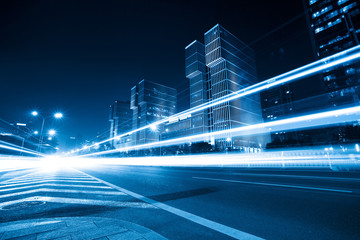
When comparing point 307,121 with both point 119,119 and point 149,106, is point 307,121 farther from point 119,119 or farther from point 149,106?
point 119,119

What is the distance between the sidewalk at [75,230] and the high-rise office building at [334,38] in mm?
81368

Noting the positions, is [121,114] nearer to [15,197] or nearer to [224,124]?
[224,124]

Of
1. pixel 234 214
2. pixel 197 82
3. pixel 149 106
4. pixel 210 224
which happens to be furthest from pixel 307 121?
pixel 149 106

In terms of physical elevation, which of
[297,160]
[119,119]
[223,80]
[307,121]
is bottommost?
[297,160]

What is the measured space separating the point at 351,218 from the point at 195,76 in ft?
328

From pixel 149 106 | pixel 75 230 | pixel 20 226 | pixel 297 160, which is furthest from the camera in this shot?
pixel 149 106

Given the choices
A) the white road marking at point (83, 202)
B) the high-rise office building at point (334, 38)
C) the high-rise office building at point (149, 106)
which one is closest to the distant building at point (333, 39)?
the high-rise office building at point (334, 38)

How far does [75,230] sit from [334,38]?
311 feet

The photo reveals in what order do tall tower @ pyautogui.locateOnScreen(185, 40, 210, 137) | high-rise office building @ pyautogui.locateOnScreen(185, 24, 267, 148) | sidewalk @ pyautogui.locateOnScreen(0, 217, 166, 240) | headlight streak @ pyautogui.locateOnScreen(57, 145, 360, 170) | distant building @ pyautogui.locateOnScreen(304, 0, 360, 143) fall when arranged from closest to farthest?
sidewalk @ pyautogui.locateOnScreen(0, 217, 166, 240) → headlight streak @ pyautogui.locateOnScreen(57, 145, 360, 170) → distant building @ pyautogui.locateOnScreen(304, 0, 360, 143) → high-rise office building @ pyautogui.locateOnScreen(185, 24, 267, 148) → tall tower @ pyautogui.locateOnScreen(185, 40, 210, 137)

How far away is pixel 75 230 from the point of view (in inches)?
103

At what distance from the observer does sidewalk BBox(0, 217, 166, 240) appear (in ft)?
7.84

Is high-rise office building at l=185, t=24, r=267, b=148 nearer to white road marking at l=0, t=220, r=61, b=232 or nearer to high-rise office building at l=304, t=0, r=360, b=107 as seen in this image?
high-rise office building at l=304, t=0, r=360, b=107

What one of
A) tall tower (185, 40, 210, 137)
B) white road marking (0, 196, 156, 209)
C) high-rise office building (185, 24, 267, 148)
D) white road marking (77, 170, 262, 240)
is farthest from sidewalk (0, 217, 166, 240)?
tall tower (185, 40, 210, 137)

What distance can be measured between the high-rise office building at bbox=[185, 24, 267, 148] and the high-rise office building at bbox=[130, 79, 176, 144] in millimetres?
42020
